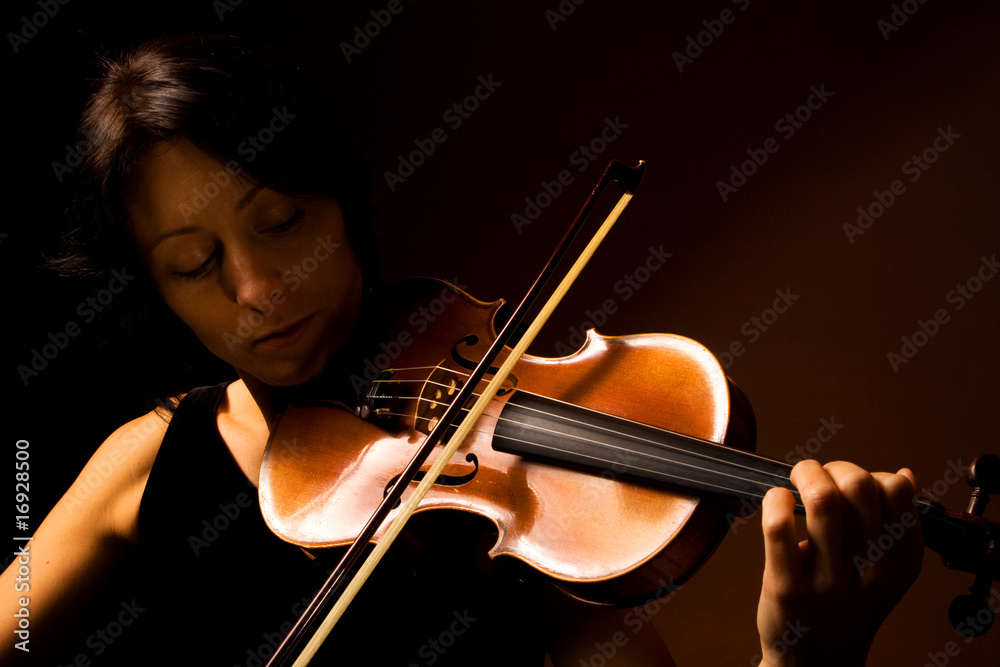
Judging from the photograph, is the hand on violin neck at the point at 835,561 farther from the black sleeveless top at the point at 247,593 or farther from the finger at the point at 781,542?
the black sleeveless top at the point at 247,593

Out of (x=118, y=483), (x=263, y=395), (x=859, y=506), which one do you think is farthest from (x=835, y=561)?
(x=118, y=483)

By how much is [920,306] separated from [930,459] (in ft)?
0.82

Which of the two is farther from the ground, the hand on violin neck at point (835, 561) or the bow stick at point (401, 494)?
the hand on violin neck at point (835, 561)

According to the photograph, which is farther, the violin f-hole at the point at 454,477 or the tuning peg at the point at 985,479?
the violin f-hole at the point at 454,477

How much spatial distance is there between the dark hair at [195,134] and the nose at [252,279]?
0.08 metres

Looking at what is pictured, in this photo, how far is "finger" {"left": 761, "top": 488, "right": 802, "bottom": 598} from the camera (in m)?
0.46

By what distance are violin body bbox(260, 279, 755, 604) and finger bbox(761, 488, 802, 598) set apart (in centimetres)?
5

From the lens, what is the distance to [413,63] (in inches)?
48.3

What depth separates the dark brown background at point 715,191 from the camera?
0.92 m

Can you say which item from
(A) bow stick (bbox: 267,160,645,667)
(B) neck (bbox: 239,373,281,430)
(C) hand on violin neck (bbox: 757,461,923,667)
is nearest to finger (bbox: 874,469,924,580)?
(C) hand on violin neck (bbox: 757,461,923,667)

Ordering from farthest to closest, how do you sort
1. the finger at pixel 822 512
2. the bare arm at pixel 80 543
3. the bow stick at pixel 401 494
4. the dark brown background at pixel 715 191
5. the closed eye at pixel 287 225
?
1. the dark brown background at pixel 715 191
2. the bare arm at pixel 80 543
3. the closed eye at pixel 287 225
4. the bow stick at pixel 401 494
5. the finger at pixel 822 512

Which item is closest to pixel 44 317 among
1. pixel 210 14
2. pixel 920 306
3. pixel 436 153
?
pixel 210 14

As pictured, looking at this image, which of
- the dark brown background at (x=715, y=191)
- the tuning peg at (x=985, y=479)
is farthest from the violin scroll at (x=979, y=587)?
the dark brown background at (x=715, y=191)

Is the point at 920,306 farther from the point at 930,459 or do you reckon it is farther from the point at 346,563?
the point at 346,563
